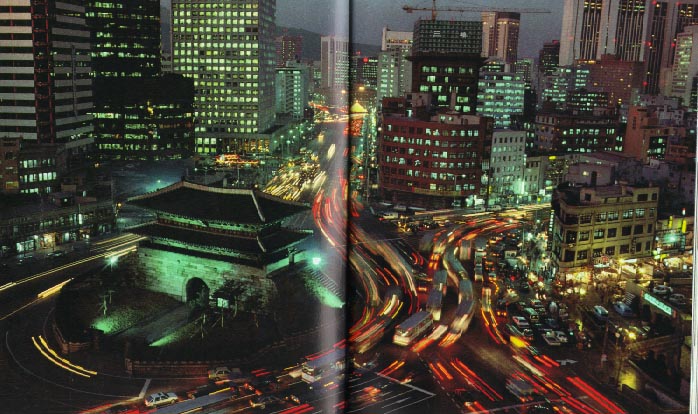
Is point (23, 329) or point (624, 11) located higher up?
point (624, 11)

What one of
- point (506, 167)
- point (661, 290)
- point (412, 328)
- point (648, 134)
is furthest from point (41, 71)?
point (648, 134)

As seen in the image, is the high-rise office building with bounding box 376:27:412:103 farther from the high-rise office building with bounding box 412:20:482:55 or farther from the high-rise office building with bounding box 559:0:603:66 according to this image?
the high-rise office building with bounding box 559:0:603:66

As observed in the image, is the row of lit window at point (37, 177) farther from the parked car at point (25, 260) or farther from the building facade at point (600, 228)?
the building facade at point (600, 228)

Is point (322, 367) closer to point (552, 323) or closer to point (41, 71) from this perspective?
point (552, 323)

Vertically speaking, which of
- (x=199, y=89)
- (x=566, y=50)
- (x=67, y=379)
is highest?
(x=566, y=50)

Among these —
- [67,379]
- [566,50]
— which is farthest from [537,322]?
[566,50]

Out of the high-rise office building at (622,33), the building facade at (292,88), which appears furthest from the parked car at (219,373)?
the high-rise office building at (622,33)

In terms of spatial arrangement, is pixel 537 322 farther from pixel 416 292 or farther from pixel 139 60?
pixel 139 60
